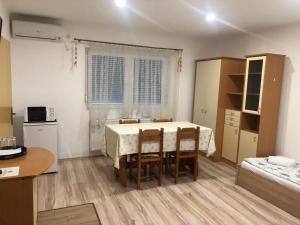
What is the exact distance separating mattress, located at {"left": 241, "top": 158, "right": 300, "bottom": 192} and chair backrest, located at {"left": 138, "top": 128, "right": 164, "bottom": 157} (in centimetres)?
129

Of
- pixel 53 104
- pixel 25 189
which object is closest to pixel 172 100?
pixel 53 104

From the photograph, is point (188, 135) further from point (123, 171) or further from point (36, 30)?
point (36, 30)

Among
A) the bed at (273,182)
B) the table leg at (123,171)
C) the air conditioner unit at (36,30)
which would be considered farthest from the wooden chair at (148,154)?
the air conditioner unit at (36,30)

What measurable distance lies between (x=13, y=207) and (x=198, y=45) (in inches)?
182

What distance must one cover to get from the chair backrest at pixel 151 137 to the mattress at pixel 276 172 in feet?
4.23

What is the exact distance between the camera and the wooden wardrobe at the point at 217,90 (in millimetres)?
4520

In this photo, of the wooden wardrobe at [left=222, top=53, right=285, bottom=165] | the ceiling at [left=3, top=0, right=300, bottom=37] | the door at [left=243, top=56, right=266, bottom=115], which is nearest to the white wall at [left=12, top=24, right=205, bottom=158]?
the ceiling at [left=3, top=0, right=300, bottom=37]

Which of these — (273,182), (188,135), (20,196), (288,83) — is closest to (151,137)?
(188,135)

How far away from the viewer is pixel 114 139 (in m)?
3.35

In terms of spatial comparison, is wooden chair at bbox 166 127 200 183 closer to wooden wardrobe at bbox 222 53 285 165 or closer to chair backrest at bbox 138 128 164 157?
chair backrest at bbox 138 128 164 157

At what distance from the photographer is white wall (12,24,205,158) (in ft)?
13.2

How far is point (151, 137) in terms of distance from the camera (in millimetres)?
3299

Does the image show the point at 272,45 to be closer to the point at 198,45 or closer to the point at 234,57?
the point at 234,57

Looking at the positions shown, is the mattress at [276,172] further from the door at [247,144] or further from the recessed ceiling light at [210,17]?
the recessed ceiling light at [210,17]
